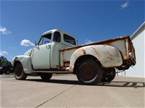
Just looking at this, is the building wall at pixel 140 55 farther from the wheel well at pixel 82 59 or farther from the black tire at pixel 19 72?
the wheel well at pixel 82 59

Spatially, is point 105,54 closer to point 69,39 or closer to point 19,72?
point 69,39

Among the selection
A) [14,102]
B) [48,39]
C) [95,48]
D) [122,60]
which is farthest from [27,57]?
[14,102]

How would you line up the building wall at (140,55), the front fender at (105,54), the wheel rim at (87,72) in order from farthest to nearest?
the building wall at (140,55)
the wheel rim at (87,72)
the front fender at (105,54)

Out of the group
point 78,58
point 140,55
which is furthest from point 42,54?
point 140,55

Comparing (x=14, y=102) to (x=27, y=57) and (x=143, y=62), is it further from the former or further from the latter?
(x=143, y=62)

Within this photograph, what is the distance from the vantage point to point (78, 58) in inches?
330

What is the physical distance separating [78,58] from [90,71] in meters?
0.67

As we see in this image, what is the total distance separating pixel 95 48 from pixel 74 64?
105 centimetres

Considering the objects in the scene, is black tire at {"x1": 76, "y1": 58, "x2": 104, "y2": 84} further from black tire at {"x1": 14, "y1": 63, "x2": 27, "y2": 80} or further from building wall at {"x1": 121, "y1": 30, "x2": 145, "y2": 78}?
building wall at {"x1": 121, "y1": 30, "x2": 145, "y2": 78}

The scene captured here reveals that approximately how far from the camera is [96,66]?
790 cm

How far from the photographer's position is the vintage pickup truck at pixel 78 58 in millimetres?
7699

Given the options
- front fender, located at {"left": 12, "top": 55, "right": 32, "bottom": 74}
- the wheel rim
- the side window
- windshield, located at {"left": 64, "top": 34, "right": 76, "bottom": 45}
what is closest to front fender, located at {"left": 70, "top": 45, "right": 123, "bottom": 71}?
the wheel rim

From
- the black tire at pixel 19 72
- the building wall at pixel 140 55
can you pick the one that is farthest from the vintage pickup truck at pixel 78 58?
the building wall at pixel 140 55

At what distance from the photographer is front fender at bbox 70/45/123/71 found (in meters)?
7.61
